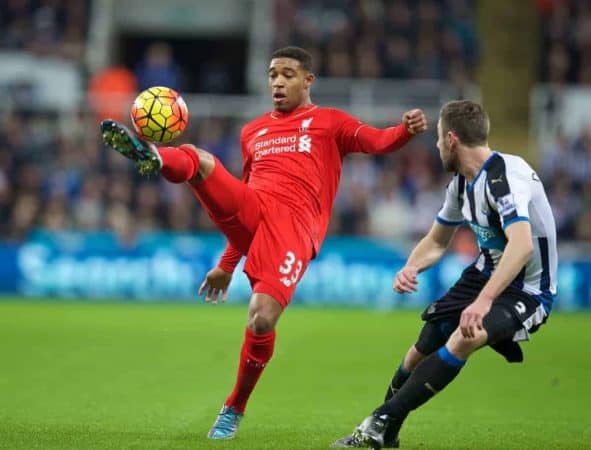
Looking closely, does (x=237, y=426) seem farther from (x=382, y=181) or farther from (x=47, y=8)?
(x=47, y=8)

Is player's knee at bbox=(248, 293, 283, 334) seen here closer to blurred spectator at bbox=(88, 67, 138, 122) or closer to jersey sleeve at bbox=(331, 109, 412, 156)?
jersey sleeve at bbox=(331, 109, 412, 156)

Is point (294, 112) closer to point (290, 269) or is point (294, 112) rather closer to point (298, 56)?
point (298, 56)

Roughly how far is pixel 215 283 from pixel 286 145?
1.04m

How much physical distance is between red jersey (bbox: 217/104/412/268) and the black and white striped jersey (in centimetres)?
104

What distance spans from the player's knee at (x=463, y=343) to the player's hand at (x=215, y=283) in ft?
6.55

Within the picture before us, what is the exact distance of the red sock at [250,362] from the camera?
22.9 ft

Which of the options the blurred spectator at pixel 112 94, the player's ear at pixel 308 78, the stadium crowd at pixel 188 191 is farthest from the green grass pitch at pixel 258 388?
the blurred spectator at pixel 112 94

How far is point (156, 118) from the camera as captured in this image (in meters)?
6.98

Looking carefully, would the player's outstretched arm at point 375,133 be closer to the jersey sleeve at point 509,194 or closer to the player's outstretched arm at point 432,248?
the player's outstretched arm at point 432,248

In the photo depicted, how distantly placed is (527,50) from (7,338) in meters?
14.2

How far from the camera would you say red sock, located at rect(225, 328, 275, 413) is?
6.97 meters

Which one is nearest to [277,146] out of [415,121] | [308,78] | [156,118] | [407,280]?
[308,78]

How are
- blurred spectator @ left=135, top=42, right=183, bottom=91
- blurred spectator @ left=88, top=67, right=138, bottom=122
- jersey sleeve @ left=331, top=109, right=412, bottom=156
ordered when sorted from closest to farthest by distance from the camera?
jersey sleeve @ left=331, top=109, right=412, bottom=156, blurred spectator @ left=88, top=67, right=138, bottom=122, blurred spectator @ left=135, top=42, right=183, bottom=91

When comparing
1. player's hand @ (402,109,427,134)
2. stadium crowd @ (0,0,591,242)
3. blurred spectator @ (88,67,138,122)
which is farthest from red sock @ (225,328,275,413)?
blurred spectator @ (88,67,138,122)
